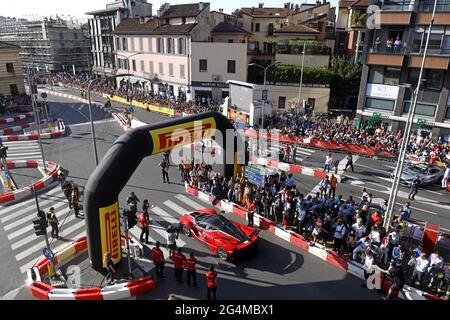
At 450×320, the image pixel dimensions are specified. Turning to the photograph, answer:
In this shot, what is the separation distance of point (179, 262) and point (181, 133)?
580 centimetres

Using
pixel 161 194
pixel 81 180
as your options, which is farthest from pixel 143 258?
pixel 81 180

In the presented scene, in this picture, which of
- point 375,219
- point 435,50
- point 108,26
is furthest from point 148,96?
point 375,219

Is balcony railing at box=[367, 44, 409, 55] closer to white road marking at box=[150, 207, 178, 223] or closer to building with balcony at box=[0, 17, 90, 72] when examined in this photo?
white road marking at box=[150, 207, 178, 223]

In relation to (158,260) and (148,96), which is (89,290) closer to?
(158,260)

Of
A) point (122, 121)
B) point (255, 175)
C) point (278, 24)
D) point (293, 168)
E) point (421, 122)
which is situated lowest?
point (293, 168)

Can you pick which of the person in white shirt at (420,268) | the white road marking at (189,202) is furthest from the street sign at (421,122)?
the white road marking at (189,202)

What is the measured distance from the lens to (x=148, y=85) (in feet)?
181

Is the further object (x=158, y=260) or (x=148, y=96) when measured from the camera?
(x=148, y=96)

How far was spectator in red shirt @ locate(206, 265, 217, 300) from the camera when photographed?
1101cm

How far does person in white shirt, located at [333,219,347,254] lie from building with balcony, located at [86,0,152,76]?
185 feet

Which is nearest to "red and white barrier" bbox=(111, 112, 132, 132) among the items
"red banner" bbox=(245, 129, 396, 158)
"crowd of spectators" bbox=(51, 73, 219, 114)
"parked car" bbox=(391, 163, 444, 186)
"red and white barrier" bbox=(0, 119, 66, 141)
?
"crowd of spectators" bbox=(51, 73, 219, 114)

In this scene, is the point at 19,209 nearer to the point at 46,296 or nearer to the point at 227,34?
the point at 46,296

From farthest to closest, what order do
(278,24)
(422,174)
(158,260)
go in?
(278,24) → (422,174) → (158,260)

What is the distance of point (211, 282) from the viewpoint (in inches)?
440
